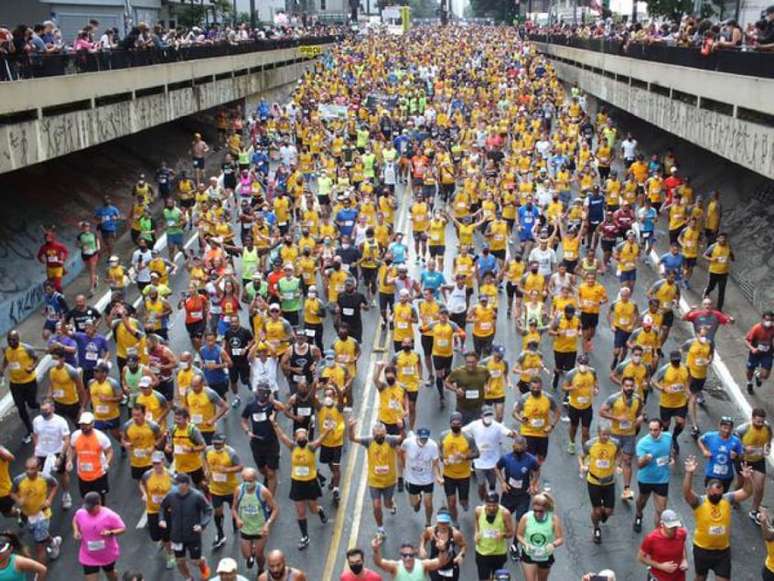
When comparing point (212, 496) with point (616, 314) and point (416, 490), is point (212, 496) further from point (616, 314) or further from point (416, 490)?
point (616, 314)

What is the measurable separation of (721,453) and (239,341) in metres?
6.72

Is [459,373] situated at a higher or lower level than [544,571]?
higher

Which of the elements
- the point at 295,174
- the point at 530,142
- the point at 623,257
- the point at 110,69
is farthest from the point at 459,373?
the point at 530,142

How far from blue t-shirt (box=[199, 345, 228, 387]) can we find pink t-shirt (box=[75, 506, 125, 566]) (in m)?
3.79

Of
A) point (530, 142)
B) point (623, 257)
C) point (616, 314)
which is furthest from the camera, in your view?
point (530, 142)

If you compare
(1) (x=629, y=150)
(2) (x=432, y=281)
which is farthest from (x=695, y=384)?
(1) (x=629, y=150)

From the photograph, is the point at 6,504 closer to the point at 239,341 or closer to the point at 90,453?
the point at 90,453

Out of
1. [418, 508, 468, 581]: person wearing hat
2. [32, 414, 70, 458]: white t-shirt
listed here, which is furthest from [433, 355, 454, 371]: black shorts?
[32, 414, 70, 458]: white t-shirt

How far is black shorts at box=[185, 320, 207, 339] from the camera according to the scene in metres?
15.3

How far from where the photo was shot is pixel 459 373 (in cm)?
1194

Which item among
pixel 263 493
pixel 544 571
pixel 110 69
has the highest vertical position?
pixel 110 69

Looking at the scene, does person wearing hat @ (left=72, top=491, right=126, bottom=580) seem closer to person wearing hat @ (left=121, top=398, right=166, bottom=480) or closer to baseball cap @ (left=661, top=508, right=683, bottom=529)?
person wearing hat @ (left=121, top=398, right=166, bottom=480)

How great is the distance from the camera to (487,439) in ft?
35.0

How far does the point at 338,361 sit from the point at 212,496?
3.09 meters
